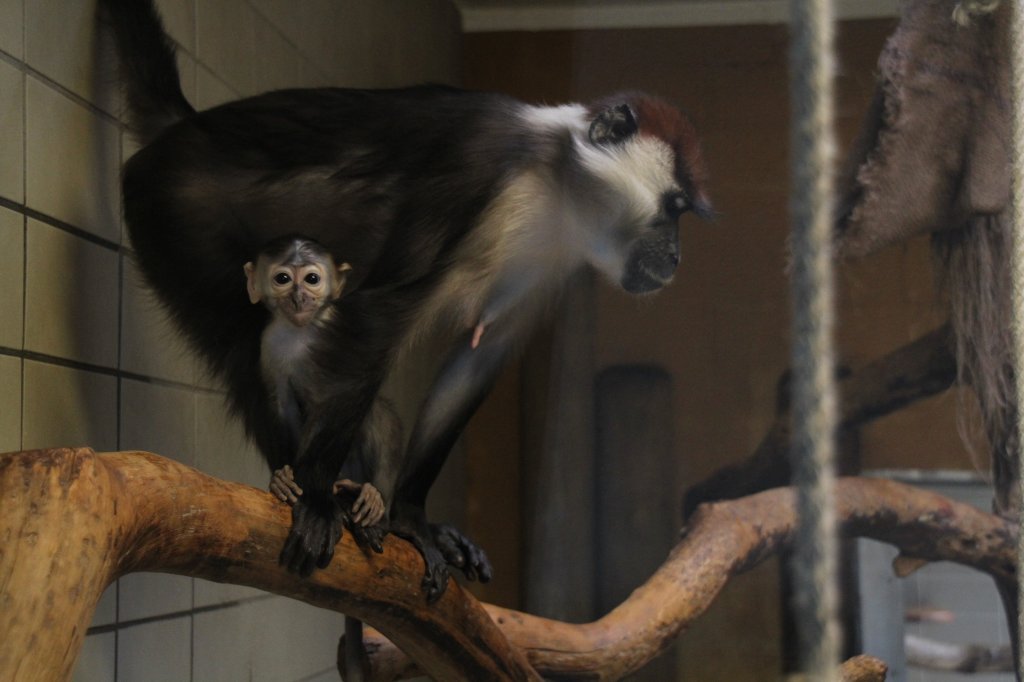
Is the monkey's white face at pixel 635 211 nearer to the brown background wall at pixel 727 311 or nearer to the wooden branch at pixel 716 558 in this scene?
the wooden branch at pixel 716 558

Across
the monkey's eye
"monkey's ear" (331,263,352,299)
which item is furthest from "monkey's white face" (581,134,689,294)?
"monkey's ear" (331,263,352,299)

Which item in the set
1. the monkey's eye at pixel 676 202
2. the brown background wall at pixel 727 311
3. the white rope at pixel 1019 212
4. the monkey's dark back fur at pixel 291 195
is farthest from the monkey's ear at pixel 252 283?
the brown background wall at pixel 727 311

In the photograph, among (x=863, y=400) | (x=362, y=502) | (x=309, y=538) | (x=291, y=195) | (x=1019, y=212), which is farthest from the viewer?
(x=863, y=400)

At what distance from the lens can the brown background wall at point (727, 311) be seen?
2.44 meters

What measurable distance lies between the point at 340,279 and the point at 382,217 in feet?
0.56

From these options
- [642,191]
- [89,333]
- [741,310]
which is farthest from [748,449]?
[89,333]

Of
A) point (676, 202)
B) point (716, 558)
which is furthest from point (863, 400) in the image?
point (676, 202)

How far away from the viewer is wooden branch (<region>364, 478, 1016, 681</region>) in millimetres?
1621

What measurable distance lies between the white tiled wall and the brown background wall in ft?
2.45

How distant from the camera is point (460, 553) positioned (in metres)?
1.42

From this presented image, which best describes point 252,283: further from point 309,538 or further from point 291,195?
point 309,538

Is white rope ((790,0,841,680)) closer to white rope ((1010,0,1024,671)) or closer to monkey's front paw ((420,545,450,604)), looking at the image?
white rope ((1010,0,1024,671))

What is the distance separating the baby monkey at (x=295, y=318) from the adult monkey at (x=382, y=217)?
0.08 feet

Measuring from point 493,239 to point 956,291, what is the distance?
1.07m
